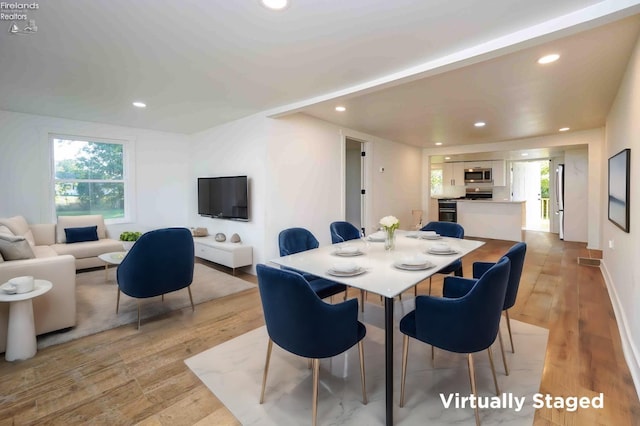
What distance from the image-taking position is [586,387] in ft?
6.36

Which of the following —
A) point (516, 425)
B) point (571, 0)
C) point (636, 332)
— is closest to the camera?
point (516, 425)

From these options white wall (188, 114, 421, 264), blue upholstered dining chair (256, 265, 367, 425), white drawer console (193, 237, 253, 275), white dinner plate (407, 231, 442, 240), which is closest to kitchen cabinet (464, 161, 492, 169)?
white wall (188, 114, 421, 264)

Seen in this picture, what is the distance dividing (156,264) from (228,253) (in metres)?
1.64

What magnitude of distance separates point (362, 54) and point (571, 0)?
4.46 ft

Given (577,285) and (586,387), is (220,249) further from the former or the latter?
(577,285)

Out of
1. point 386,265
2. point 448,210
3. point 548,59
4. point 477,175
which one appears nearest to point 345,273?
point 386,265

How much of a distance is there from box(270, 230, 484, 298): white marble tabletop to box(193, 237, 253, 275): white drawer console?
2114 mm

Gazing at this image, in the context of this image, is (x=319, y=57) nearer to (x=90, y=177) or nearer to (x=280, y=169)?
(x=280, y=169)

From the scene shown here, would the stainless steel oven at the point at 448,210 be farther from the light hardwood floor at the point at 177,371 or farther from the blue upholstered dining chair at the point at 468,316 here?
the blue upholstered dining chair at the point at 468,316

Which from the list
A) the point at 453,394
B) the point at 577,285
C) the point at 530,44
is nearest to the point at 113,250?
the point at 453,394

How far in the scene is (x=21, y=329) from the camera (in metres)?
2.25

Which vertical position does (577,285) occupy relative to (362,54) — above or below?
below

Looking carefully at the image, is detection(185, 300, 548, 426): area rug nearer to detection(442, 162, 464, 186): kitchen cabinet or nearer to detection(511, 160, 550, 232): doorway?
detection(442, 162, 464, 186): kitchen cabinet

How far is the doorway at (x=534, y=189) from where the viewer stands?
984 centimetres
